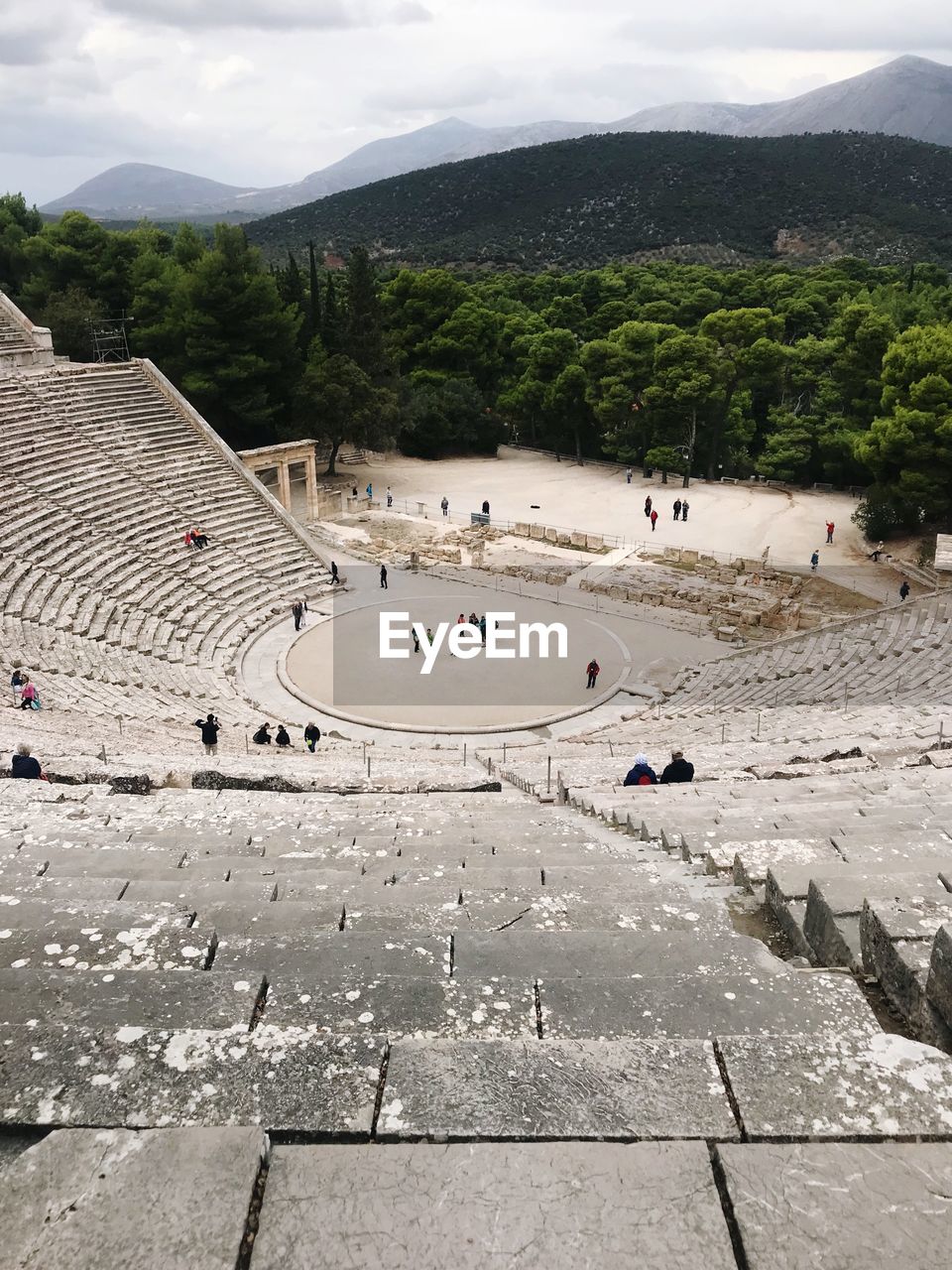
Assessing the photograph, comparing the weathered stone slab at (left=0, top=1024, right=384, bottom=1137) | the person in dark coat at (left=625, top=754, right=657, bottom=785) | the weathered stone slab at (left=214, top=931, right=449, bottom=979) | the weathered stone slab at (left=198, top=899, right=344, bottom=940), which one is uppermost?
the weathered stone slab at (left=0, top=1024, right=384, bottom=1137)

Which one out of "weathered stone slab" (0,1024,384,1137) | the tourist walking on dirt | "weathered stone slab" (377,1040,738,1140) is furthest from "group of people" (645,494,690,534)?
"weathered stone slab" (0,1024,384,1137)

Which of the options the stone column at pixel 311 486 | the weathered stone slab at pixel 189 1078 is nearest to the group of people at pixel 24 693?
the weathered stone slab at pixel 189 1078

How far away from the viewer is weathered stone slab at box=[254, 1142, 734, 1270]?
1.82m

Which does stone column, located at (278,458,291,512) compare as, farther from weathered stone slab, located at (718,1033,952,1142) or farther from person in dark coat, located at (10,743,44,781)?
weathered stone slab, located at (718,1033,952,1142)

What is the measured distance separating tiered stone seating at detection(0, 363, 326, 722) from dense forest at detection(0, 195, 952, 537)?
5.85m

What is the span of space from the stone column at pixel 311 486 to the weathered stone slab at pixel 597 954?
26479 mm

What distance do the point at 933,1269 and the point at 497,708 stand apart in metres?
14.7

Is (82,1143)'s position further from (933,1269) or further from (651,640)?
(651,640)

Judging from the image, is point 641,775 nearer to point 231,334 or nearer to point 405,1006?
point 405,1006

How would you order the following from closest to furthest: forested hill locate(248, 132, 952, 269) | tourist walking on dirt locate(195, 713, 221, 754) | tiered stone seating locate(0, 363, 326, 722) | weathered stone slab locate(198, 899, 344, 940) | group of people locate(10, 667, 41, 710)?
weathered stone slab locate(198, 899, 344, 940)
tourist walking on dirt locate(195, 713, 221, 754)
group of people locate(10, 667, 41, 710)
tiered stone seating locate(0, 363, 326, 722)
forested hill locate(248, 132, 952, 269)

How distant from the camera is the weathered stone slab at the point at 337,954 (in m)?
3.26

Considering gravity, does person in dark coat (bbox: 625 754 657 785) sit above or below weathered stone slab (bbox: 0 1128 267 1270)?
below

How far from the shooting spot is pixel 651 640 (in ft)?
66.1

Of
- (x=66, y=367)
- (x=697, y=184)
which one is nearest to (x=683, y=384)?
(x=66, y=367)
